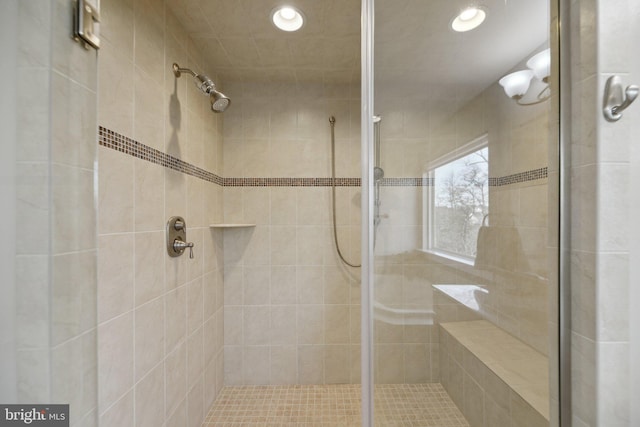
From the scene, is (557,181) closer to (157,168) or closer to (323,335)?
(157,168)

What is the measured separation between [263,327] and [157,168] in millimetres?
1340

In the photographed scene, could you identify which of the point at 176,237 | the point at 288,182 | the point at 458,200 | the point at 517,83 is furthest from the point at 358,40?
the point at 176,237

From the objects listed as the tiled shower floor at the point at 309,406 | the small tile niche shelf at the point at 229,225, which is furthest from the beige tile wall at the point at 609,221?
the small tile niche shelf at the point at 229,225

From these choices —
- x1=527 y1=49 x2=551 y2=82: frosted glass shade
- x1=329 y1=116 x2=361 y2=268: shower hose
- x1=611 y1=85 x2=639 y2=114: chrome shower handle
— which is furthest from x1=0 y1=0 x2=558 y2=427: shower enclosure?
x1=329 y1=116 x2=361 y2=268: shower hose

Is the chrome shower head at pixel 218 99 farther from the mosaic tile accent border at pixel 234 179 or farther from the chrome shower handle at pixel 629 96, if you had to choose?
the chrome shower handle at pixel 629 96

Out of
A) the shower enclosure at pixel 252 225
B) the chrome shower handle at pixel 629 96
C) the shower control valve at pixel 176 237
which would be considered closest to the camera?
the shower enclosure at pixel 252 225

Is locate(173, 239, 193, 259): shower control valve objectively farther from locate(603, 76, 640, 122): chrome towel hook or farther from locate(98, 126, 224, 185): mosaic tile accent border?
locate(603, 76, 640, 122): chrome towel hook

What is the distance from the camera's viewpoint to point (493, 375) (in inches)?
29.0

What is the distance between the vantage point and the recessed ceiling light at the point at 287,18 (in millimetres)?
1344

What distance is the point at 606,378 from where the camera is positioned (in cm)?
64

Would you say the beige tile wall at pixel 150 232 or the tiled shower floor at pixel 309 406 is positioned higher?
the beige tile wall at pixel 150 232

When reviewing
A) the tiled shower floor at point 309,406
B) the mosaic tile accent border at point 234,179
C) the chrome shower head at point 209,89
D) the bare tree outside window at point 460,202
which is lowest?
the tiled shower floor at point 309,406

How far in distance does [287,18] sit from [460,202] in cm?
128

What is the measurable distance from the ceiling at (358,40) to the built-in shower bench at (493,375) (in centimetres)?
70
